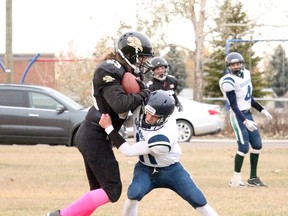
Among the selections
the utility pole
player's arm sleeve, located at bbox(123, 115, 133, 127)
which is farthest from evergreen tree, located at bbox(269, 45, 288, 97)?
player's arm sleeve, located at bbox(123, 115, 133, 127)

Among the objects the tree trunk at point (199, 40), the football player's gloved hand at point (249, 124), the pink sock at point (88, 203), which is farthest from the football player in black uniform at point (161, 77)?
the tree trunk at point (199, 40)

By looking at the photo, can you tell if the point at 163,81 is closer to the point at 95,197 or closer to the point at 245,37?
the point at 95,197

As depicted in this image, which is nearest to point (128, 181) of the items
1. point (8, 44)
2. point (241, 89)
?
point (241, 89)

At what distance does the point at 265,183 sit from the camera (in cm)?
1093

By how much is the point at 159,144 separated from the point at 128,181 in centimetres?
472

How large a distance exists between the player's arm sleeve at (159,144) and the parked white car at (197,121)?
1343cm

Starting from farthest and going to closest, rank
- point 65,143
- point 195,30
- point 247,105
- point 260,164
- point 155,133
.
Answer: point 195,30
point 65,143
point 260,164
point 247,105
point 155,133

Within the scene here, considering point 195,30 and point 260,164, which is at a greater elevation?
point 195,30

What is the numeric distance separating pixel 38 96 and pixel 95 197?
444 inches

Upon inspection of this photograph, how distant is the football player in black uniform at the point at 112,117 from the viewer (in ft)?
20.8

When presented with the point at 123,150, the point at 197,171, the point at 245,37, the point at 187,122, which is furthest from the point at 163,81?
the point at 245,37

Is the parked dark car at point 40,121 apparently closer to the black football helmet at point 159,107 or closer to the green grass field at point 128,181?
the green grass field at point 128,181

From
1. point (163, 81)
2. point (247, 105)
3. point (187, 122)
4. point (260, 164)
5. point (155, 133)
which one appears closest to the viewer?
point (155, 133)

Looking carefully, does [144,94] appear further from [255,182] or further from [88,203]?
[255,182]
